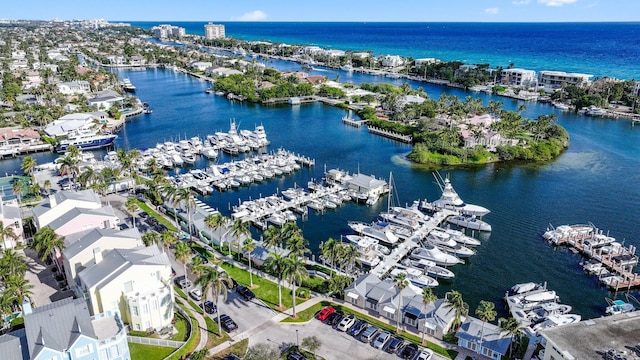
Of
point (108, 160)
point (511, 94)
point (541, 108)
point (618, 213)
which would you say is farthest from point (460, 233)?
point (511, 94)

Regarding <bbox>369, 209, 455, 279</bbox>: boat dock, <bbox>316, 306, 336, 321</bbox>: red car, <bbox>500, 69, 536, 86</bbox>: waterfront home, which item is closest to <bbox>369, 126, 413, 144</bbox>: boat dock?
<bbox>369, 209, 455, 279</bbox>: boat dock

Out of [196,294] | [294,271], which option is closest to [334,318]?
[294,271]

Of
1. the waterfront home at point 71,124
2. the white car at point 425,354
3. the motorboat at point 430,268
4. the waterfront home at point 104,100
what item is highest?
the waterfront home at point 104,100

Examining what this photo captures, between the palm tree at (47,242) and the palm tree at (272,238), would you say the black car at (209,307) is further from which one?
the palm tree at (47,242)

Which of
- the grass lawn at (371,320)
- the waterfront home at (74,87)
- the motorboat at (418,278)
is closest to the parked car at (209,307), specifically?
the grass lawn at (371,320)

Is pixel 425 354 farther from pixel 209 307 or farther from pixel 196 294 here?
pixel 196 294

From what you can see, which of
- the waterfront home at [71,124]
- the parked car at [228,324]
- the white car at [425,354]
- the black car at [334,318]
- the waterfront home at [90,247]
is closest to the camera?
the white car at [425,354]

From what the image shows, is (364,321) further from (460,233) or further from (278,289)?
(460,233)
